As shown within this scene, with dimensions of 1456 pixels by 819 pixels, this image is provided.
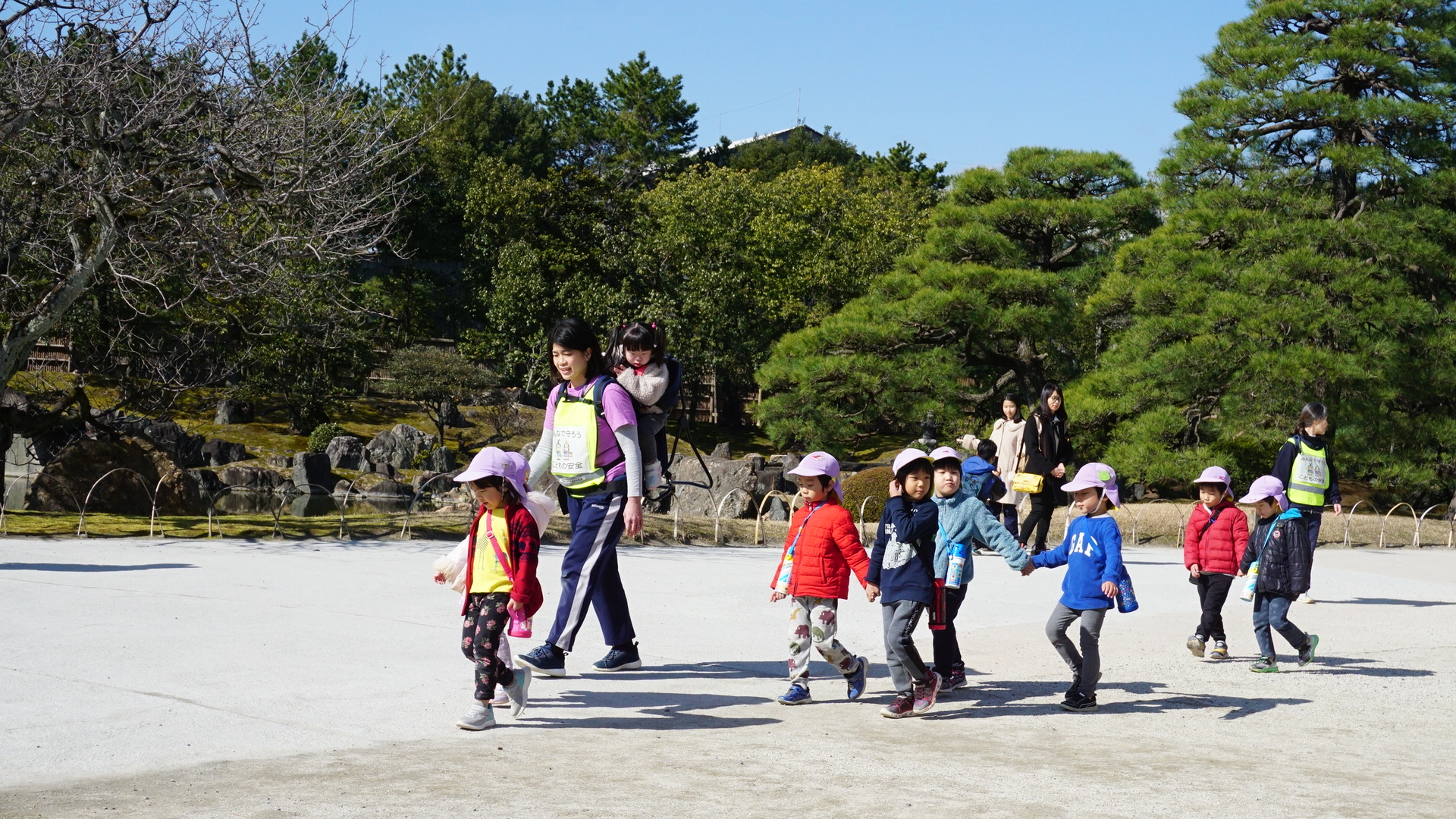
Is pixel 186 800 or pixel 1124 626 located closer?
pixel 186 800

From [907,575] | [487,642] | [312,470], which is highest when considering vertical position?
[907,575]

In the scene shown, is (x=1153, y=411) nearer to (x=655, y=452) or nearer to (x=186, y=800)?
(x=655, y=452)

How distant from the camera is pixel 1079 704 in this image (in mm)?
5477

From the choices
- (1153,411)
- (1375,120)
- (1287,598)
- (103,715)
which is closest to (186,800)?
(103,715)

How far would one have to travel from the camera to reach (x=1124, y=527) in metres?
15.9

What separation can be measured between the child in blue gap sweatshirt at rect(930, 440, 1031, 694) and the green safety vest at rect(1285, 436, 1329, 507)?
13.3ft

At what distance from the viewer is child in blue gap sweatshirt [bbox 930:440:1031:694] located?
18.4 feet

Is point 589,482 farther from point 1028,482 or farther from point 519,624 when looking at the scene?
point 1028,482

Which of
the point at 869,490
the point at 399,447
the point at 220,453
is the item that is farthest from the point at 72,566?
the point at 399,447

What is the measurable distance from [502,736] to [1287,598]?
458 centimetres

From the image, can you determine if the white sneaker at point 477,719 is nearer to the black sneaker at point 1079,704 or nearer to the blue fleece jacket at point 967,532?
the blue fleece jacket at point 967,532

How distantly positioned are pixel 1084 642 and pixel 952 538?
29.4 inches

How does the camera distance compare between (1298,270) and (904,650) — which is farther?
(1298,270)

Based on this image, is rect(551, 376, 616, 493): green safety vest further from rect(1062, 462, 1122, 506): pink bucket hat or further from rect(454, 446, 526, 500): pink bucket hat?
rect(1062, 462, 1122, 506): pink bucket hat
